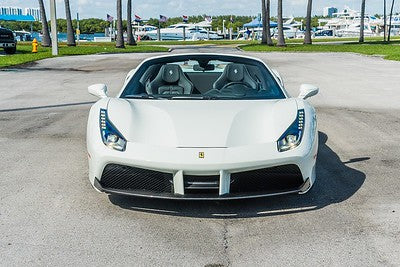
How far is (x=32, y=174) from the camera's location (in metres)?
5.70

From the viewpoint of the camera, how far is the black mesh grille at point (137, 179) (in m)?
4.21

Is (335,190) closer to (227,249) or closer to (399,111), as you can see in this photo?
(227,249)

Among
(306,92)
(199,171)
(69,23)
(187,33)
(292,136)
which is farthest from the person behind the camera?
(187,33)

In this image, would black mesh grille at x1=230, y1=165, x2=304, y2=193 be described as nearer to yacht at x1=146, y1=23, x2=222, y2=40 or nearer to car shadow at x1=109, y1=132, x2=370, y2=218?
car shadow at x1=109, y1=132, x2=370, y2=218

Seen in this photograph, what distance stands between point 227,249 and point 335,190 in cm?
177

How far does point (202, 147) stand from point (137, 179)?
Result: 0.57 metres

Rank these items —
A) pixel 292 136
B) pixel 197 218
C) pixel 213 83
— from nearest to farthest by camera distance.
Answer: pixel 197 218 < pixel 292 136 < pixel 213 83

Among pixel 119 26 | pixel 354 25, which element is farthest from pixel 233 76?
pixel 354 25

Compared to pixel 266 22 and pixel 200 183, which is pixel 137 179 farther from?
pixel 266 22

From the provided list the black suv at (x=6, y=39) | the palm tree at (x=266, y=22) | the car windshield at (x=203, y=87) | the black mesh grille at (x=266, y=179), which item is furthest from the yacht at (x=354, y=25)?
the black mesh grille at (x=266, y=179)

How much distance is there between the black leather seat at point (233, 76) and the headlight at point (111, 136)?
1.79 metres

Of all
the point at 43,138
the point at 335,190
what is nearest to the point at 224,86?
the point at 335,190

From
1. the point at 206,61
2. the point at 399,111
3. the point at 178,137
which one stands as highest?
the point at 206,61

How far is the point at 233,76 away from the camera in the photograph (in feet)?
19.7
